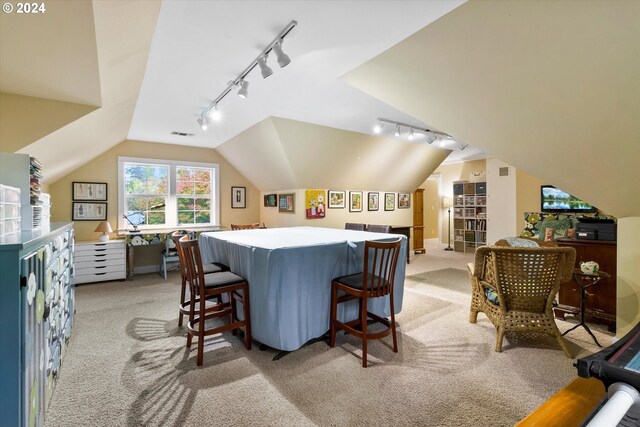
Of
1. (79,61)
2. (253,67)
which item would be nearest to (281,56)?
(253,67)

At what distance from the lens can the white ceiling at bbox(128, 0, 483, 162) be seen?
6.40ft

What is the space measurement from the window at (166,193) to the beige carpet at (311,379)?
307cm

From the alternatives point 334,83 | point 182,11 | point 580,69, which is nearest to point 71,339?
point 182,11

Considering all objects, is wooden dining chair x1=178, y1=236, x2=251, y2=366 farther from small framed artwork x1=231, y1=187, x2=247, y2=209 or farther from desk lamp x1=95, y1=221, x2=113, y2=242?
small framed artwork x1=231, y1=187, x2=247, y2=209

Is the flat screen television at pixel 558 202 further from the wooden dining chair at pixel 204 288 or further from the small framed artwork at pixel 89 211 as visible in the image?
the small framed artwork at pixel 89 211

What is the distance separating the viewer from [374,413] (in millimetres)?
1748

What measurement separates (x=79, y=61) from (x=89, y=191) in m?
4.12

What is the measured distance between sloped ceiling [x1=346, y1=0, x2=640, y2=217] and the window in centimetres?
447

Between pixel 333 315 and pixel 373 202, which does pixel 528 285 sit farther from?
pixel 373 202

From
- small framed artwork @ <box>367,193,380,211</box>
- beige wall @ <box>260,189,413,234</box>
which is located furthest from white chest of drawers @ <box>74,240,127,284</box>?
small framed artwork @ <box>367,193,380,211</box>

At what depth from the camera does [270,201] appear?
21.6 feet

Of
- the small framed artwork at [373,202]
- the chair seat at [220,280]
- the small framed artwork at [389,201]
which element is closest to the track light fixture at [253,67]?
the chair seat at [220,280]

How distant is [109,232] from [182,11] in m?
4.23

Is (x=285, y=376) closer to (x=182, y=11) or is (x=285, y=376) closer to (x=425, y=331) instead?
(x=425, y=331)
